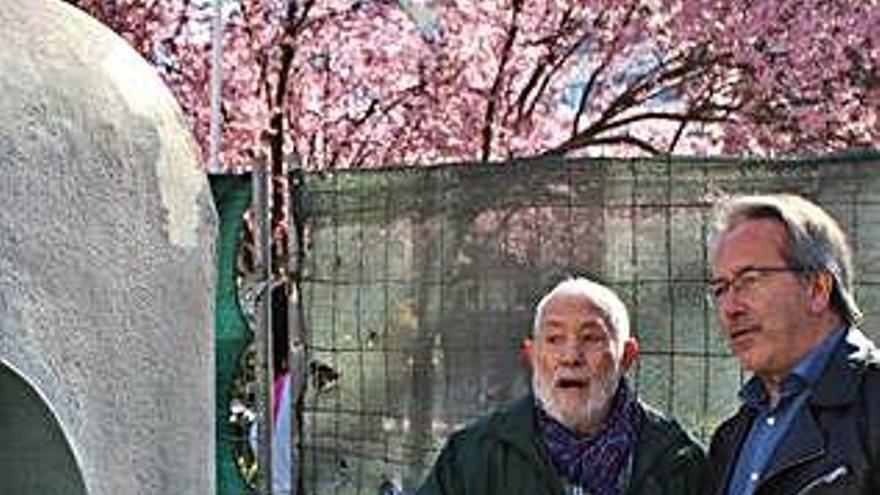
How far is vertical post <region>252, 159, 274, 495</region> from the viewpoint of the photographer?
5562 millimetres

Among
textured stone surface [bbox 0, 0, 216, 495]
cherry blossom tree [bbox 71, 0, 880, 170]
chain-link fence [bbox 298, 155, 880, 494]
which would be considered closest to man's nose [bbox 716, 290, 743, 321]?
textured stone surface [bbox 0, 0, 216, 495]

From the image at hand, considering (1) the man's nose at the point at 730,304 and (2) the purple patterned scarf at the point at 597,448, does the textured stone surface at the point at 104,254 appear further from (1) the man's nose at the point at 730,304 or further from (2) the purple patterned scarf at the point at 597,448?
(1) the man's nose at the point at 730,304

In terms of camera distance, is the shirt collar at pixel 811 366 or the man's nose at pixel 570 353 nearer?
the shirt collar at pixel 811 366

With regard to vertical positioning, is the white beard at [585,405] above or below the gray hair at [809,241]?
below

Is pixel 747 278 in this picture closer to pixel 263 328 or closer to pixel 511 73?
pixel 263 328

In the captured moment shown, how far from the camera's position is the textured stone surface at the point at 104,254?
10.3 feet

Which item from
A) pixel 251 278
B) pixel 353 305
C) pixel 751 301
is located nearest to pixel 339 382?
pixel 353 305

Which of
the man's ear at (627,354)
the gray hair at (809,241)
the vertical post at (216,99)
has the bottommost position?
the man's ear at (627,354)

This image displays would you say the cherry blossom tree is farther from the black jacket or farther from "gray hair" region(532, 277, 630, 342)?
the black jacket

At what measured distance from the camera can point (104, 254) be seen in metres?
3.31

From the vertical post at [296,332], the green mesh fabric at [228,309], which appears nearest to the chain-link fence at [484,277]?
the vertical post at [296,332]

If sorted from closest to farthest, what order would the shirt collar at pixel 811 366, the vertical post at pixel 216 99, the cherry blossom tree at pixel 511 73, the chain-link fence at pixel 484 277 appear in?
→ the shirt collar at pixel 811 366
the chain-link fence at pixel 484 277
the vertical post at pixel 216 99
the cherry blossom tree at pixel 511 73

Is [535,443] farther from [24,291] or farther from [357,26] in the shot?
[357,26]

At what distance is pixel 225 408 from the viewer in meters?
6.14
